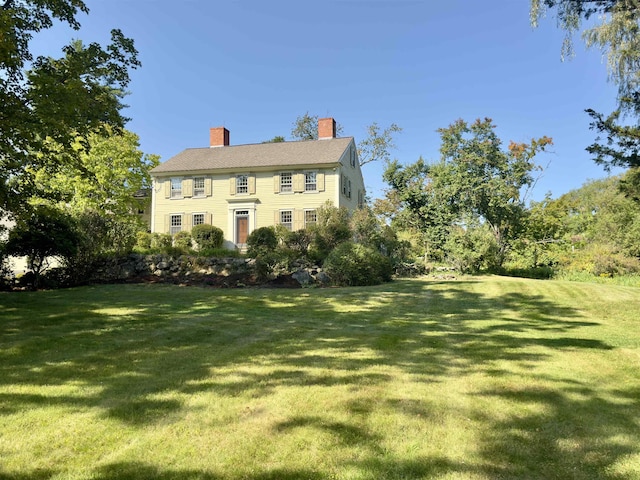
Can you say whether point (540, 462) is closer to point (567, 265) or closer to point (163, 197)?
point (567, 265)

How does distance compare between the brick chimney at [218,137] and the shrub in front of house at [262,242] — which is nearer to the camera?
the shrub in front of house at [262,242]

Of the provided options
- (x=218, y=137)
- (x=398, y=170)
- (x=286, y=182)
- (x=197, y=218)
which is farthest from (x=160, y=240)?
(x=398, y=170)

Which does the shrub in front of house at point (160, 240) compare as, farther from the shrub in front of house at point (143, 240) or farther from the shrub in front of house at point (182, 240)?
the shrub in front of house at point (182, 240)

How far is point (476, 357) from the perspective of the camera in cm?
495

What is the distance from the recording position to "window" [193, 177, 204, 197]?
25.1 meters

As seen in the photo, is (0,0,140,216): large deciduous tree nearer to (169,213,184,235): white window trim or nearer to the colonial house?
the colonial house

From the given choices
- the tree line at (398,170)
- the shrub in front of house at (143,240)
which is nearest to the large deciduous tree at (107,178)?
the tree line at (398,170)

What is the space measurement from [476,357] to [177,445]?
3.73 metres

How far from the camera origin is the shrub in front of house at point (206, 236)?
22.5 m

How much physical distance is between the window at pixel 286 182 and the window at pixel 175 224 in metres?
6.98

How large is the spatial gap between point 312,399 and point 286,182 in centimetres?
2139

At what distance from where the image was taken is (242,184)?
24.7 m

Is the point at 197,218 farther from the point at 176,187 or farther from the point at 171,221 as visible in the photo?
the point at 176,187

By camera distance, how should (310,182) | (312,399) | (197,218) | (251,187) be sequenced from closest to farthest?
(312,399), (310,182), (251,187), (197,218)
